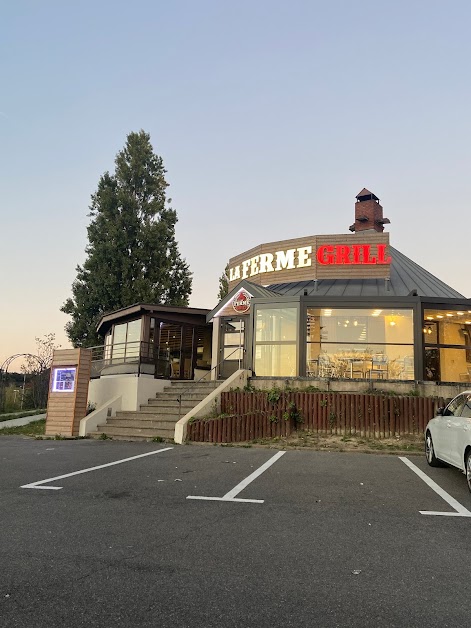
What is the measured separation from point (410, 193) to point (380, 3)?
45.4 feet

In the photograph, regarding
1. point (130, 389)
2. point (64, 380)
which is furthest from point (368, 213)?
point (64, 380)

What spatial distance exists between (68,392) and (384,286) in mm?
14531

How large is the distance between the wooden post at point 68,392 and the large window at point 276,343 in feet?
21.2

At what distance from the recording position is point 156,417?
44.8 feet

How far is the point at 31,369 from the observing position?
3173 centimetres

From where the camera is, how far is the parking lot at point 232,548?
2545 mm

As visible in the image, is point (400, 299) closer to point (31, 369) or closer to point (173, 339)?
point (173, 339)

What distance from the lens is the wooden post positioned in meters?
14.4

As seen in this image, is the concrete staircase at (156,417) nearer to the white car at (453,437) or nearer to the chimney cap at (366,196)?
the white car at (453,437)

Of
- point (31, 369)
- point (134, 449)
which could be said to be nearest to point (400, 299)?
point (134, 449)

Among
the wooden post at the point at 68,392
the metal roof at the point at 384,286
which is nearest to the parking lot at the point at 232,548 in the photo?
the wooden post at the point at 68,392

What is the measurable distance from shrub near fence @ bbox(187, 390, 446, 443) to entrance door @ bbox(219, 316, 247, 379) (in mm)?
5406

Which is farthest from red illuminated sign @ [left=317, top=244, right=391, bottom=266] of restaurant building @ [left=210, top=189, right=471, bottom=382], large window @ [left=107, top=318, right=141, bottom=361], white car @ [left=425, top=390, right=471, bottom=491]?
white car @ [left=425, top=390, right=471, bottom=491]

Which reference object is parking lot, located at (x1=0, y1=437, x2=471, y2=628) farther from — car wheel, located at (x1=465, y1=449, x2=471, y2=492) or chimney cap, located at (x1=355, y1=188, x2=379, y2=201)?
chimney cap, located at (x1=355, y1=188, x2=379, y2=201)
